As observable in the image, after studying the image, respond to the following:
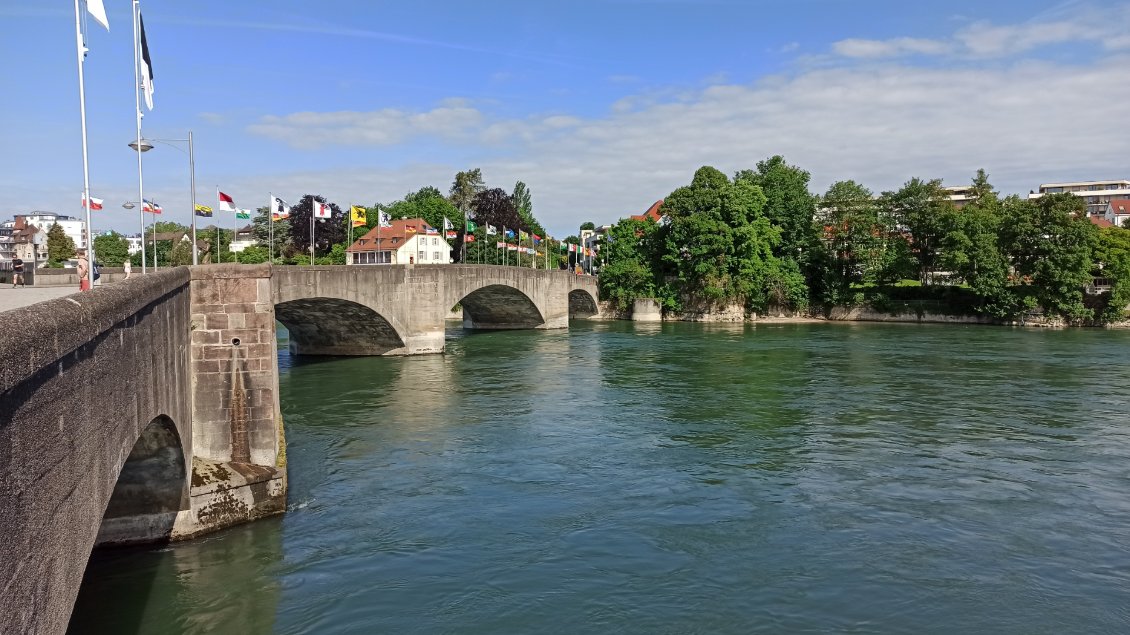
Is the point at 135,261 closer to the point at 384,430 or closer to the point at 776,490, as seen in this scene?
the point at 384,430

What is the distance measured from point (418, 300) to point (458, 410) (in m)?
16.4

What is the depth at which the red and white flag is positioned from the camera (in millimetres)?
31156

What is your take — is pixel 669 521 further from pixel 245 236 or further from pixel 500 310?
pixel 245 236

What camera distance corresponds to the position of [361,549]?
51.7 feet

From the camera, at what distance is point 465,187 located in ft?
419

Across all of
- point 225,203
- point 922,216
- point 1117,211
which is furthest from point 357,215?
point 1117,211

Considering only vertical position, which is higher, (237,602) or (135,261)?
(135,261)

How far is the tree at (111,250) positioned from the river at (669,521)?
79314 mm

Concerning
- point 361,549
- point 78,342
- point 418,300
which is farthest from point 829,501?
point 418,300

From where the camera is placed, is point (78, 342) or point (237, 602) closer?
point (78, 342)

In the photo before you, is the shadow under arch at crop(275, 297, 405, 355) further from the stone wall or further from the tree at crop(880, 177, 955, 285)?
the tree at crop(880, 177, 955, 285)

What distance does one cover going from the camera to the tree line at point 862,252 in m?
73.8

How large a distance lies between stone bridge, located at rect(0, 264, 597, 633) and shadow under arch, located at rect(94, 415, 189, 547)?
2 cm

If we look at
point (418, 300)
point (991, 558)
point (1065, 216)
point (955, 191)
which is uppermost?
point (955, 191)
